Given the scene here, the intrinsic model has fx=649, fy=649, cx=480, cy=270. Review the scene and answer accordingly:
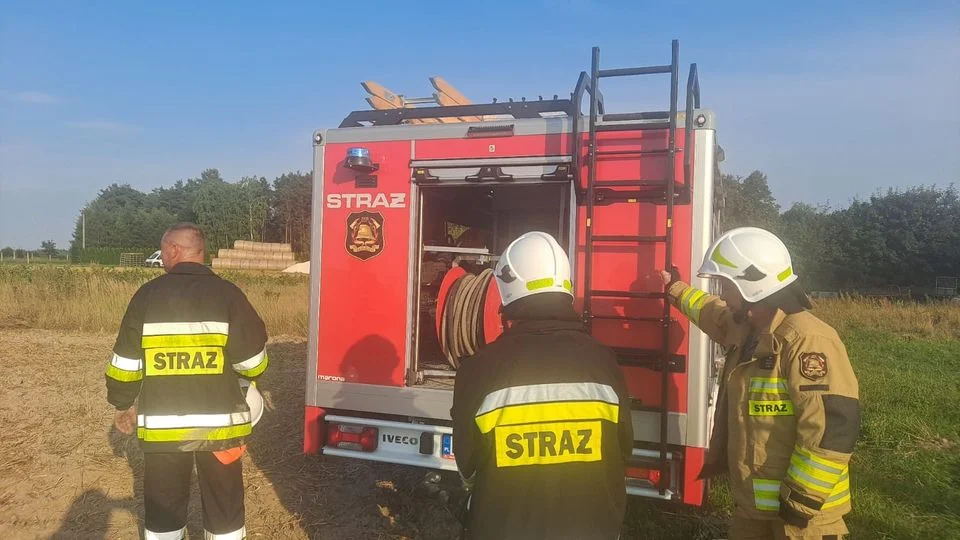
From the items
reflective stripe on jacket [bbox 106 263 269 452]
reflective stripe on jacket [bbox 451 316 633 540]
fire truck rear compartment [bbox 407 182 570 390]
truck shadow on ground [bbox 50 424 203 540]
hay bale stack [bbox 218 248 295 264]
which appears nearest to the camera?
reflective stripe on jacket [bbox 451 316 633 540]

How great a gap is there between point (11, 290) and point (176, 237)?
589 inches

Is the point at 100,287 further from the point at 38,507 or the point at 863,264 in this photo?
the point at 863,264

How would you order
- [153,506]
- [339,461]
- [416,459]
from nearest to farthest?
[153,506] < [416,459] < [339,461]

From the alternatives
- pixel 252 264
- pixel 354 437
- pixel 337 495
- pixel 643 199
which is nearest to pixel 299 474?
pixel 337 495

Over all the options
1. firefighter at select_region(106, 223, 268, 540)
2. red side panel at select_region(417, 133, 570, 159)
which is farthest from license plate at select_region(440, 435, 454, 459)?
red side panel at select_region(417, 133, 570, 159)

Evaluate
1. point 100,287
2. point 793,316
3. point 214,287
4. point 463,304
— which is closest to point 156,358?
point 214,287

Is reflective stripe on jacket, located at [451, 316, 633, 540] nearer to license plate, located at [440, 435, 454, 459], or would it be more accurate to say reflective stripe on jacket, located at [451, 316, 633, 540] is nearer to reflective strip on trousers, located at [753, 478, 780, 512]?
reflective strip on trousers, located at [753, 478, 780, 512]

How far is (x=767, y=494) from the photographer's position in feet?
8.29

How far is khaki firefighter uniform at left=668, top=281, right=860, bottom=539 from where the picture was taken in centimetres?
232

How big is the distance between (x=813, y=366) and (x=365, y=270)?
2.65 metres

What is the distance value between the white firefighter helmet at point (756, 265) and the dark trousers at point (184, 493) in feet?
8.76

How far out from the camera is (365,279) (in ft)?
13.6

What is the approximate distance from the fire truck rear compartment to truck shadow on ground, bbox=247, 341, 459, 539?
40.9 inches

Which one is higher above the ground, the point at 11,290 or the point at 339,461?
the point at 11,290
